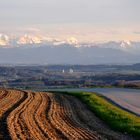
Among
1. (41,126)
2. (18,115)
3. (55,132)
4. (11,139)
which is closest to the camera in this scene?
(11,139)

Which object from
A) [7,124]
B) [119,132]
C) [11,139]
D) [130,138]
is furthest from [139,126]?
[11,139]

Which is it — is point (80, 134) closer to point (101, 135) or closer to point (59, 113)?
point (101, 135)

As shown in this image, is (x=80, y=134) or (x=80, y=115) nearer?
(x=80, y=134)

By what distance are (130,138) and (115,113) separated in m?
13.7

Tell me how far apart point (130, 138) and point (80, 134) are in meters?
2.48

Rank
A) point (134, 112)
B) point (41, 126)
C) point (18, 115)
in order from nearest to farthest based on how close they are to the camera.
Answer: point (41, 126), point (18, 115), point (134, 112)

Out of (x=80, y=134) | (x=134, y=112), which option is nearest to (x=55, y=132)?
(x=80, y=134)

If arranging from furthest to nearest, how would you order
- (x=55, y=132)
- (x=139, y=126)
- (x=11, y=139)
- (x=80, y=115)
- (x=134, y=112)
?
(x=134, y=112)
(x=80, y=115)
(x=139, y=126)
(x=55, y=132)
(x=11, y=139)

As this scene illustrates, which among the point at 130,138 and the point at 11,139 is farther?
the point at 130,138

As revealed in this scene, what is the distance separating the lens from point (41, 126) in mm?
30906

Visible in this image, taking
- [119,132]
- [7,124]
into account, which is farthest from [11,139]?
[119,132]

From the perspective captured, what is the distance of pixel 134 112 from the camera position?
4491 cm

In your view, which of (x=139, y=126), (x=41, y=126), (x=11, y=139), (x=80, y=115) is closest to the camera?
(x=11, y=139)

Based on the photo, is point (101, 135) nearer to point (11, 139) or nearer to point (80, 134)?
point (80, 134)
